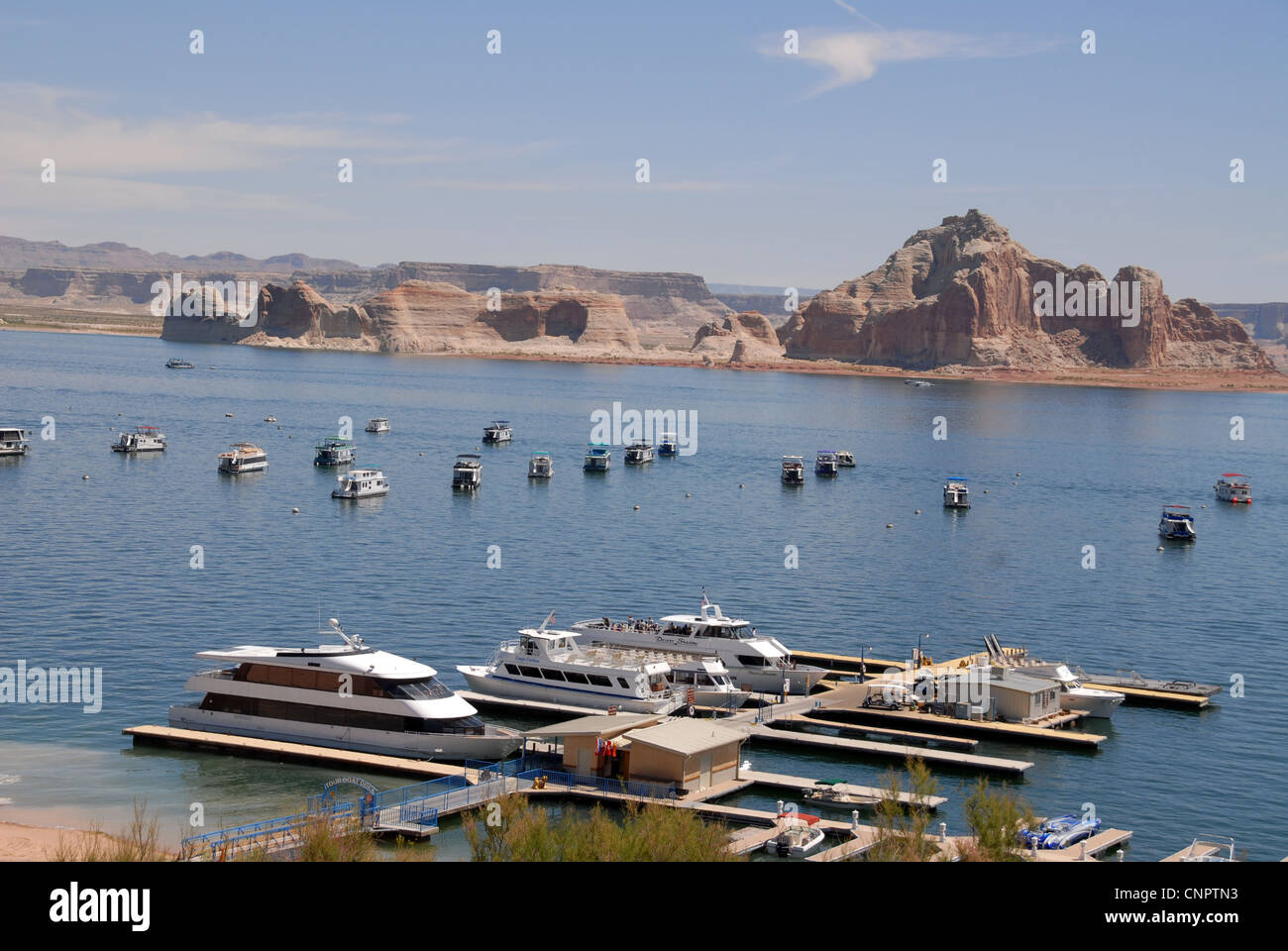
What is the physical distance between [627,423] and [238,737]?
490 feet

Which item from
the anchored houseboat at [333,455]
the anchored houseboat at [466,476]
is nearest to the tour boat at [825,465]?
the anchored houseboat at [466,476]

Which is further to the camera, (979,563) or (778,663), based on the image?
(979,563)

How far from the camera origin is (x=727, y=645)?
180ft

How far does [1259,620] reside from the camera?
7481 cm

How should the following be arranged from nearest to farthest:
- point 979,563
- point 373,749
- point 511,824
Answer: point 511,824
point 373,749
point 979,563

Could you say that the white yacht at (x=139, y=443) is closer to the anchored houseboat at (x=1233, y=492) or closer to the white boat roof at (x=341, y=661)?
the white boat roof at (x=341, y=661)

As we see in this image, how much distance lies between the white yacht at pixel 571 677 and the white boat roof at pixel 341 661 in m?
7.40

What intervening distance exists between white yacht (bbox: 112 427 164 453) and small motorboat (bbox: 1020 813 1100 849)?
109600mm

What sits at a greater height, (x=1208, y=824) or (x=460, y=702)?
(x=460, y=702)

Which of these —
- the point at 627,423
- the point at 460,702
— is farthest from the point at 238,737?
the point at 627,423

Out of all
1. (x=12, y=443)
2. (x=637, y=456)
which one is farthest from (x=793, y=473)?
(x=12, y=443)

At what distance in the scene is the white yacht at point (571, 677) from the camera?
167 feet

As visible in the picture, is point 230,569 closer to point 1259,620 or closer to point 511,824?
point 511,824

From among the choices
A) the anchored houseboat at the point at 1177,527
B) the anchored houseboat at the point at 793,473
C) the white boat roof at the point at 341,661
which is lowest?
the anchored houseboat at the point at 1177,527
